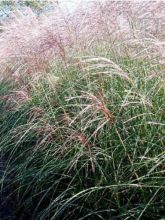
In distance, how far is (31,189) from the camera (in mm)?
3279

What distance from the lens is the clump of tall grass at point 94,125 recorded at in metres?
2.41

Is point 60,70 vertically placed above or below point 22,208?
above

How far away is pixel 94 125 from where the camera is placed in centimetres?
299

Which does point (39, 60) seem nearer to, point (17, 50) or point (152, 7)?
point (17, 50)

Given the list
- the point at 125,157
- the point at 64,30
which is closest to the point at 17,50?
the point at 64,30

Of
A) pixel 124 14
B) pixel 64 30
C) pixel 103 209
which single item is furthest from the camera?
pixel 64 30

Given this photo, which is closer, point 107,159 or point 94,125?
point 107,159

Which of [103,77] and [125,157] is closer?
[125,157]

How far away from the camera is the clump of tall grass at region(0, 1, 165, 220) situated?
2414 mm

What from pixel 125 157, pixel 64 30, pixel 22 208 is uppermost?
pixel 64 30

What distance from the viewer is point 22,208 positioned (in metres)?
3.22

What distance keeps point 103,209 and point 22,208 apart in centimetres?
82

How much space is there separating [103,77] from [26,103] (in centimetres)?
113

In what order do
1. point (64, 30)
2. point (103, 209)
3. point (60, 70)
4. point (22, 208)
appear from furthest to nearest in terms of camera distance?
1. point (60, 70)
2. point (64, 30)
3. point (22, 208)
4. point (103, 209)
